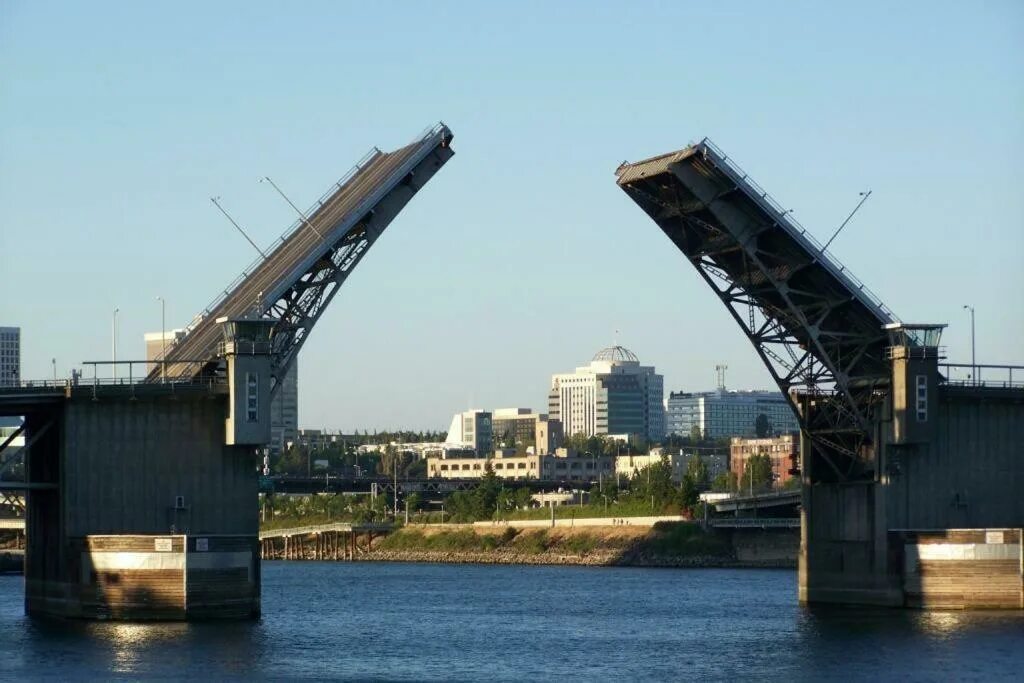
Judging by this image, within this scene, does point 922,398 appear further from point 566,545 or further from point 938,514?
point 566,545

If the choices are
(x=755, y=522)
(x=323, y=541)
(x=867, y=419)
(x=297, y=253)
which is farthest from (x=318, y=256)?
(x=323, y=541)

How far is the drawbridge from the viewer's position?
2653 inches

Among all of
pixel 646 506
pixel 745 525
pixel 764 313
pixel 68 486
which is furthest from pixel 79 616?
pixel 646 506

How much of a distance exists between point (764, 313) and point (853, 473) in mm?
6716

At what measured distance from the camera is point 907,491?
2758 inches

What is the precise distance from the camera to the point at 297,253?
68688mm

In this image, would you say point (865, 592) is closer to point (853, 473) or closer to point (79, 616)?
point (853, 473)

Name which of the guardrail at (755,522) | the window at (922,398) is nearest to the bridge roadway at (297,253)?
the window at (922,398)

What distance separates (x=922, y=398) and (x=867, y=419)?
2.50m

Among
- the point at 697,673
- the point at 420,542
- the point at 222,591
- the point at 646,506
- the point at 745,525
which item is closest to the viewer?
the point at 697,673

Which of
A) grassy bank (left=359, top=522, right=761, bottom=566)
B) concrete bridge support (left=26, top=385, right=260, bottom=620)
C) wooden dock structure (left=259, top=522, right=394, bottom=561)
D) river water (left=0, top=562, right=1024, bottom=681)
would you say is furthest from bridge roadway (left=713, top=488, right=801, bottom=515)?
concrete bridge support (left=26, top=385, right=260, bottom=620)

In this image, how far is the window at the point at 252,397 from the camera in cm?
6481

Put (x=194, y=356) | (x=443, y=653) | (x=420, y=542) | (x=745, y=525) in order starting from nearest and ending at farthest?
(x=443, y=653) < (x=194, y=356) < (x=745, y=525) < (x=420, y=542)

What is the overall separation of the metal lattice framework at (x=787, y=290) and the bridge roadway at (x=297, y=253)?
28.5 feet
